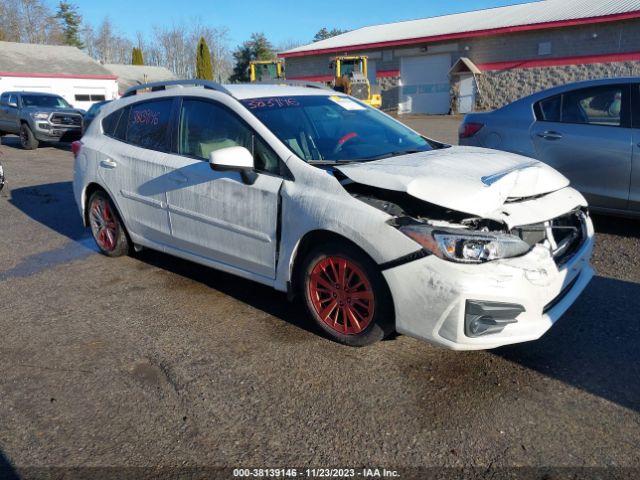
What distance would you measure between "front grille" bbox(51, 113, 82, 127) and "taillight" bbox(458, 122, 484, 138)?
13715mm

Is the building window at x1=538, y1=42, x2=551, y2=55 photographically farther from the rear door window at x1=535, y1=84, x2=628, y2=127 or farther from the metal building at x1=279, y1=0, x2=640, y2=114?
the rear door window at x1=535, y1=84, x2=628, y2=127

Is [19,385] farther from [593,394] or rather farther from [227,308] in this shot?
[593,394]

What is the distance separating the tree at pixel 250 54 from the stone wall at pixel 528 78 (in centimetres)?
2755

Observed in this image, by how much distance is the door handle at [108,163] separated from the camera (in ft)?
17.4

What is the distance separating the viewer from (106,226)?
572 centimetres

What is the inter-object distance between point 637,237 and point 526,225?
10.7ft

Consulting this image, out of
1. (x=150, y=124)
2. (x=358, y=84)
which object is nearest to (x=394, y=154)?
(x=150, y=124)

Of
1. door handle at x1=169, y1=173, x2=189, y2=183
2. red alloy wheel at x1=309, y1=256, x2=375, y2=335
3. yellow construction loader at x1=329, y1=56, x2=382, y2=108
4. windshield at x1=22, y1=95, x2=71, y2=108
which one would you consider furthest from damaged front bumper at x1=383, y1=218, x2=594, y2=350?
yellow construction loader at x1=329, y1=56, x2=382, y2=108

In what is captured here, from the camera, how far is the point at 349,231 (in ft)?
11.2

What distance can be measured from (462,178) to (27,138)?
55.2 ft

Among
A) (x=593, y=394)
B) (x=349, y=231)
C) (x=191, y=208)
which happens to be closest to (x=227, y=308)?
(x=191, y=208)

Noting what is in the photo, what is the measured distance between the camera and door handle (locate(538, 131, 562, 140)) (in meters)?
→ 5.96

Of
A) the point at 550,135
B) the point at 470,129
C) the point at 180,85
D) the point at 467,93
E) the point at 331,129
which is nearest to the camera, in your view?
the point at 331,129

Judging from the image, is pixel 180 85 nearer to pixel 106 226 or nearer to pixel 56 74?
pixel 106 226
